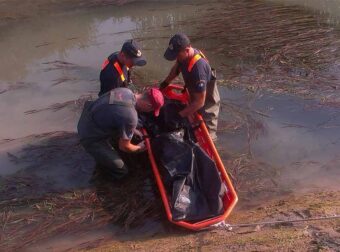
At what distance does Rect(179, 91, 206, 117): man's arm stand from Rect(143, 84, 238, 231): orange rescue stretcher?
175mm

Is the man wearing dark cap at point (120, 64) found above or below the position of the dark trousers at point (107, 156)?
above

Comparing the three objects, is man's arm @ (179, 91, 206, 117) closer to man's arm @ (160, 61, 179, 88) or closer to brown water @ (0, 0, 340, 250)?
man's arm @ (160, 61, 179, 88)

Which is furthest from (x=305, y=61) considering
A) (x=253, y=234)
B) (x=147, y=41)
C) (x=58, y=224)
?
(x=58, y=224)

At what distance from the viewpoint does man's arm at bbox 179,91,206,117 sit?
481 cm

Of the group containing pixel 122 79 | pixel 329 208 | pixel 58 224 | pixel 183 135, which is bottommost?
pixel 58 224

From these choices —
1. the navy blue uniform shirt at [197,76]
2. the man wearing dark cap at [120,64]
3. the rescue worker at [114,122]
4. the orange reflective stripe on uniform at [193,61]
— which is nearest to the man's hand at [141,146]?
the rescue worker at [114,122]

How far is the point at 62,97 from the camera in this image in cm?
707

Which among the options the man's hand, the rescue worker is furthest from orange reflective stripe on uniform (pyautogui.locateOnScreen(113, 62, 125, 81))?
the man's hand

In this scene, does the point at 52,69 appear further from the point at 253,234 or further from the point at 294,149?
the point at 253,234

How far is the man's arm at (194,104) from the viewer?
4814mm

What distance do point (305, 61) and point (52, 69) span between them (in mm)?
4864

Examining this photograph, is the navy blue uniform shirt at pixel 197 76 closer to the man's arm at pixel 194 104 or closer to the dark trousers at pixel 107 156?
the man's arm at pixel 194 104

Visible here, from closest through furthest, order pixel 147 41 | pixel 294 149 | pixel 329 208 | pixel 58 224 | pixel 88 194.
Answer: pixel 329 208 < pixel 58 224 < pixel 88 194 < pixel 294 149 < pixel 147 41

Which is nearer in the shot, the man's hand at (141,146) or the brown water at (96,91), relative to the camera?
the man's hand at (141,146)
